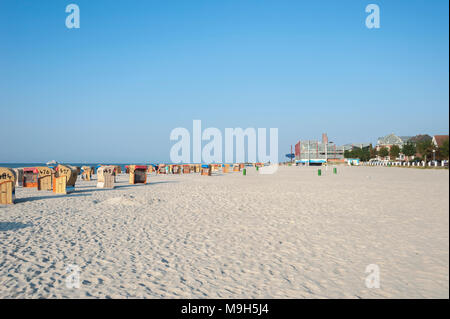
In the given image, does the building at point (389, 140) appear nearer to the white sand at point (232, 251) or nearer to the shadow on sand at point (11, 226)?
the white sand at point (232, 251)

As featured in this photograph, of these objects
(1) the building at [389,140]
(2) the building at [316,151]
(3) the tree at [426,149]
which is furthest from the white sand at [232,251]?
(2) the building at [316,151]

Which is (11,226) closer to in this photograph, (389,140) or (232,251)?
(232,251)

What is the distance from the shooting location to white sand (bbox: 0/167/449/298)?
14.0 feet

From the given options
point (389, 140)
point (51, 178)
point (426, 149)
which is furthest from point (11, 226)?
point (389, 140)

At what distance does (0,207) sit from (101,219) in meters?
4.96

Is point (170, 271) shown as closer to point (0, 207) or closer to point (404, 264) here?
point (404, 264)

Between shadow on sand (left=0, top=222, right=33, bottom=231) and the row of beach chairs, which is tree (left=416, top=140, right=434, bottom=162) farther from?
the row of beach chairs

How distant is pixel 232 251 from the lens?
6211 mm

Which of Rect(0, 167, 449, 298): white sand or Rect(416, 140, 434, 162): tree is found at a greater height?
Rect(416, 140, 434, 162): tree

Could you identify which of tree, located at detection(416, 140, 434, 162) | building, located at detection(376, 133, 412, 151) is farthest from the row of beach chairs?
building, located at detection(376, 133, 412, 151)

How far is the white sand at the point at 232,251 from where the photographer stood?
4.26 metres

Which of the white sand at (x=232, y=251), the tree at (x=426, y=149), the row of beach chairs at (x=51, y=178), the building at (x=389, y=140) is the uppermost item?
the building at (x=389, y=140)

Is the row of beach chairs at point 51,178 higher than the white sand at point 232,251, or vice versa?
the row of beach chairs at point 51,178
